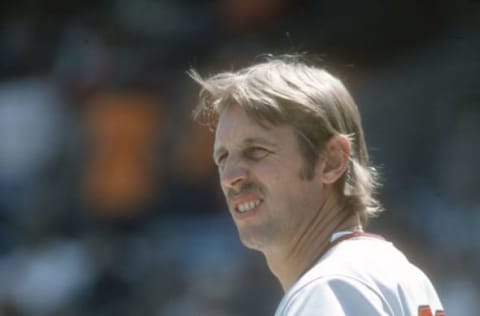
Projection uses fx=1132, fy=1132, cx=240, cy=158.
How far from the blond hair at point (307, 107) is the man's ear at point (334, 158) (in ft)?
0.05

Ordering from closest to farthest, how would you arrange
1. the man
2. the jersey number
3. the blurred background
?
1. the jersey number
2. the man
3. the blurred background

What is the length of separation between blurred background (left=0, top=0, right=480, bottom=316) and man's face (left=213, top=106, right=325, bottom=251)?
4204 millimetres

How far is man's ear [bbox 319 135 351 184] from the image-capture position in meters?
2.31

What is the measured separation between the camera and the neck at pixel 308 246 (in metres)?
2.21

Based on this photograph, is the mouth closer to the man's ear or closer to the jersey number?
the man's ear

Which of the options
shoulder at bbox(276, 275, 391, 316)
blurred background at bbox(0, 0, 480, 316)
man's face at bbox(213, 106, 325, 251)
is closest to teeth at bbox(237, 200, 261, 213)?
man's face at bbox(213, 106, 325, 251)

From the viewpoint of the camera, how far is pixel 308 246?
87.3 inches

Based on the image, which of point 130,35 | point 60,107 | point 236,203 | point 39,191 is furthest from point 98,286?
point 236,203

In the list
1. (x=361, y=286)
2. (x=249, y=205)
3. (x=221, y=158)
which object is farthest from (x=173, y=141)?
(x=361, y=286)

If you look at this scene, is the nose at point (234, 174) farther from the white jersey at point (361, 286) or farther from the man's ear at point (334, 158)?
the white jersey at point (361, 286)

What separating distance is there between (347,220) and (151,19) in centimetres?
643

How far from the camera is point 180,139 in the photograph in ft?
26.4

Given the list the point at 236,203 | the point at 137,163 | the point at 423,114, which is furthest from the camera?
the point at 137,163

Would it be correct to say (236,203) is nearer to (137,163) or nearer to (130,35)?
(137,163)
